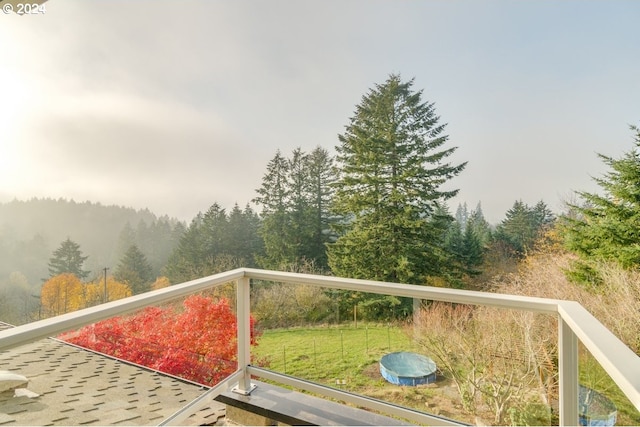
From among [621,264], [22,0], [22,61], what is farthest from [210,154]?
[621,264]

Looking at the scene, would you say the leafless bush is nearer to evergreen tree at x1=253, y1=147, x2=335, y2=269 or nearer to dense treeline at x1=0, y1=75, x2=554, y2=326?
dense treeline at x1=0, y1=75, x2=554, y2=326

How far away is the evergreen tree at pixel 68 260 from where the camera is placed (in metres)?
10.6

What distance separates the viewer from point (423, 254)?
37.6 feet

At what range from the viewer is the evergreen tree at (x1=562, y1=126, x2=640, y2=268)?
7.69 metres

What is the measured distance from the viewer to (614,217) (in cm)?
806

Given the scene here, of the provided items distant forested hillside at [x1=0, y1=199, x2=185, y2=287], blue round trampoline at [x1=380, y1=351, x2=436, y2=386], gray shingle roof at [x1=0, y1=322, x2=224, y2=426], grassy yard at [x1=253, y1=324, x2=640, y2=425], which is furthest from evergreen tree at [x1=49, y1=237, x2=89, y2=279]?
blue round trampoline at [x1=380, y1=351, x2=436, y2=386]

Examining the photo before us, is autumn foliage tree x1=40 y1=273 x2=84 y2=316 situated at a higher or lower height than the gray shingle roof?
lower

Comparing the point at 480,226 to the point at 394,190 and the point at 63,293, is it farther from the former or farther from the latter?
the point at 63,293

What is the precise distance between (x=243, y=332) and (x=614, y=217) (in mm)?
9472

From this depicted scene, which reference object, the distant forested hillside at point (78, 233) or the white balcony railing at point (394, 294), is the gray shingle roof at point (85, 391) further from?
the distant forested hillside at point (78, 233)

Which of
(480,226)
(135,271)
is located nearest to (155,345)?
(480,226)

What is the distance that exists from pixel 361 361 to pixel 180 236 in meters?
11.9

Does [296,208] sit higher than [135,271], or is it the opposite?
[296,208]

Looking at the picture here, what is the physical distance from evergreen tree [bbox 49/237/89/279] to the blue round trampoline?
464 inches
